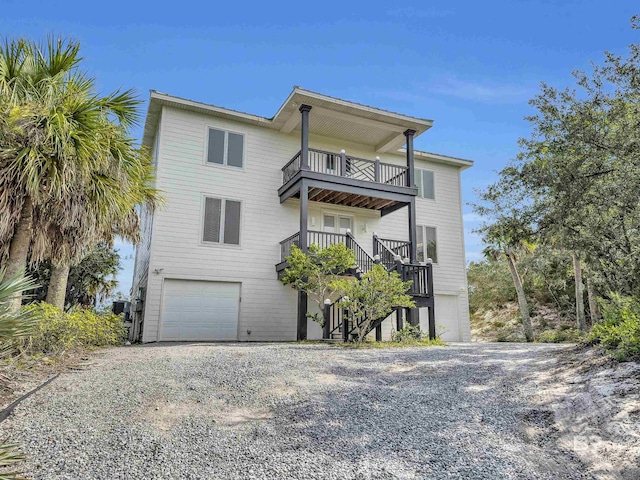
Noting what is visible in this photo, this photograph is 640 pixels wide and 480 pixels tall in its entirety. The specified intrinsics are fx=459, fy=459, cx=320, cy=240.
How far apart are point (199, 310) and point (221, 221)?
2.80 meters

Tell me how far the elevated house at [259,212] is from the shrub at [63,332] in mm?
2497

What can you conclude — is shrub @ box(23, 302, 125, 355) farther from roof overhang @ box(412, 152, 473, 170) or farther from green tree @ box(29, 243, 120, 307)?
roof overhang @ box(412, 152, 473, 170)

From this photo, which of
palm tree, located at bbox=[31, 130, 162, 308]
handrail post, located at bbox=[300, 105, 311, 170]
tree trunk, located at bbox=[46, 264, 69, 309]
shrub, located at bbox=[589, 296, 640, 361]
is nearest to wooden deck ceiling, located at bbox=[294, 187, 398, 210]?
handrail post, located at bbox=[300, 105, 311, 170]

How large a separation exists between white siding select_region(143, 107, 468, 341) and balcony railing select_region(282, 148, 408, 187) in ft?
2.12

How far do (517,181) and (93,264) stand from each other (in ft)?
47.4

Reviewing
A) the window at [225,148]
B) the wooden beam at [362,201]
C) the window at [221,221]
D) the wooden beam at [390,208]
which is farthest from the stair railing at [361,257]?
the window at [225,148]

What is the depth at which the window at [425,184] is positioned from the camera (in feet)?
58.6

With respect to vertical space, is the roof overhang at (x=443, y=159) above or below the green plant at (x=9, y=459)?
above

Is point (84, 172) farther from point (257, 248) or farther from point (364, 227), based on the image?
point (364, 227)

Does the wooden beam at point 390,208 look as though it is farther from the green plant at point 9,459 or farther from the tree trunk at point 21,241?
the green plant at point 9,459

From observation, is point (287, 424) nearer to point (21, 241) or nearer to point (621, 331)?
point (621, 331)

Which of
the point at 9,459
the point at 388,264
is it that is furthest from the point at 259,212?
the point at 9,459

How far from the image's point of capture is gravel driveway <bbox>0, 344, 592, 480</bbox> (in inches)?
144

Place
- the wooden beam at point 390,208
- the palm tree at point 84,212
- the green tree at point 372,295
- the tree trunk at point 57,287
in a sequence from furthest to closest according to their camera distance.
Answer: the wooden beam at point 390,208, the green tree at point 372,295, the tree trunk at point 57,287, the palm tree at point 84,212
